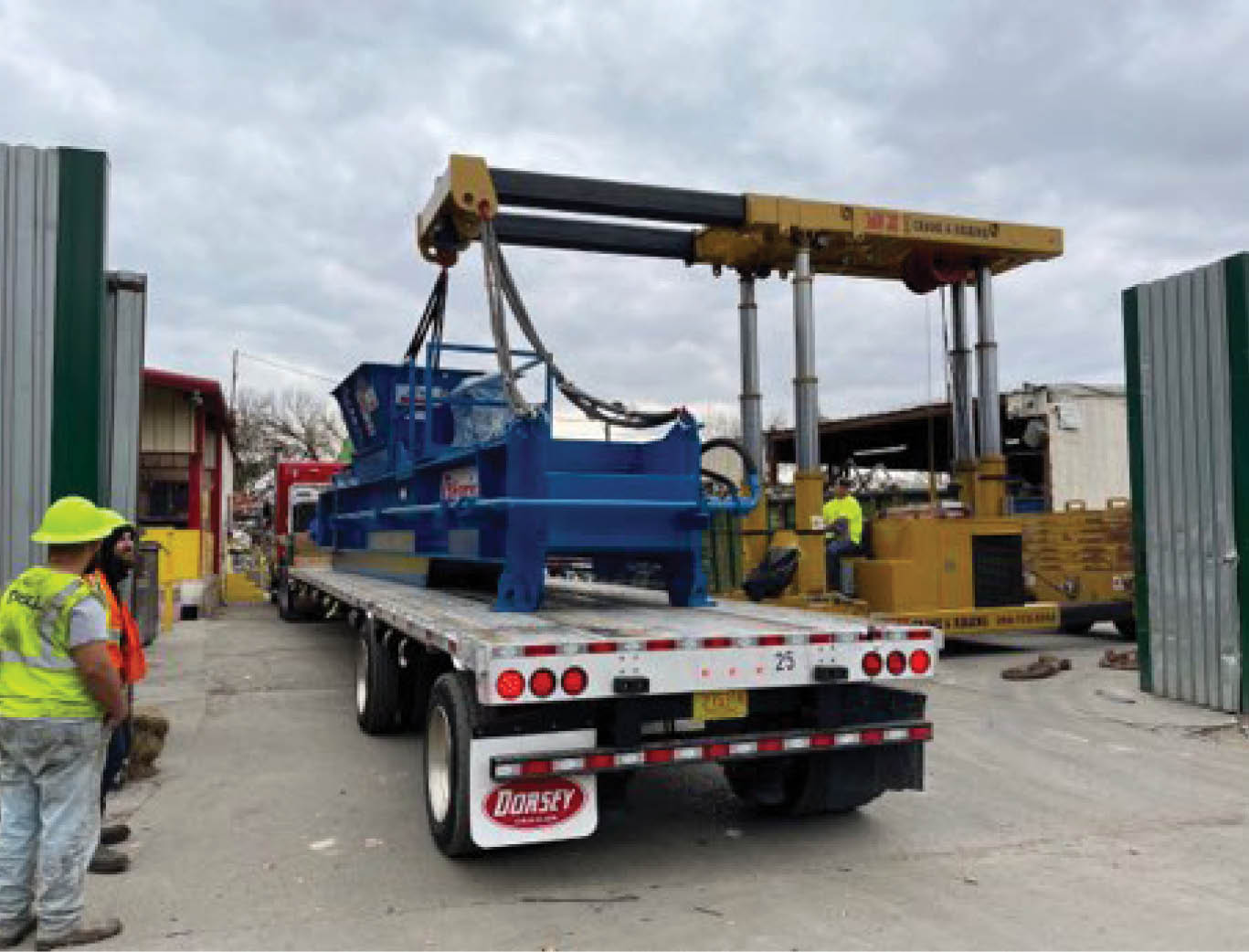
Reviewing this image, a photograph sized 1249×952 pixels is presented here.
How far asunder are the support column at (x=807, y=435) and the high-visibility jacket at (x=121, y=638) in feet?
26.5

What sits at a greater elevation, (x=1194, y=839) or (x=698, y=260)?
(x=698, y=260)

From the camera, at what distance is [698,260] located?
11.5 meters

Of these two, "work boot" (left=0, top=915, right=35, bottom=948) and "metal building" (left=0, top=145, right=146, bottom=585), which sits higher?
"metal building" (left=0, top=145, right=146, bottom=585)

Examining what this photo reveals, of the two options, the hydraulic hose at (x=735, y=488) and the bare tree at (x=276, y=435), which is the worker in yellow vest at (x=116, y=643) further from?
the bare tree at (x=276, y=435)

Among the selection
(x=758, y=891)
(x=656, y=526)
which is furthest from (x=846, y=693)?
(x=656, y=526)

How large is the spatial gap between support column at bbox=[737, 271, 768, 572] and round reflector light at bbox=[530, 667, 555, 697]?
8646 mm

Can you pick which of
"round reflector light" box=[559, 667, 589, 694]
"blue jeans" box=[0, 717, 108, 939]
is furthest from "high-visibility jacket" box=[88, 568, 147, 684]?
"round reflector light" box=[559, 667, 589, 694]

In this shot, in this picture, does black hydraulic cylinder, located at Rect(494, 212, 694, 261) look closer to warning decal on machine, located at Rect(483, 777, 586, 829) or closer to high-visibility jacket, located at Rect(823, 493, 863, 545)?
high-visibility jacket, located at Rect(823, 493, 863, 545)

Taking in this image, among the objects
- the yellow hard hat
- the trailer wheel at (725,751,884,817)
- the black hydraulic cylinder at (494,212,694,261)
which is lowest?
the trailer wheel at (725,751,884,817)

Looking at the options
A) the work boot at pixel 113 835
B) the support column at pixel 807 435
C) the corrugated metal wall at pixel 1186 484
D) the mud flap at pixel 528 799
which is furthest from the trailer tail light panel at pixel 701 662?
the support column at pixel 807 435

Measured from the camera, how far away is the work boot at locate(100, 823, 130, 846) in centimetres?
521

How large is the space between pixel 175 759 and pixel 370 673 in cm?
147

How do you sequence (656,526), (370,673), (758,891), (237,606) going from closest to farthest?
(758,891), (656,526), (370,673), (237,606)

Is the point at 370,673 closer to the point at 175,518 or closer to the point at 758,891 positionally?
the point at 758,891
